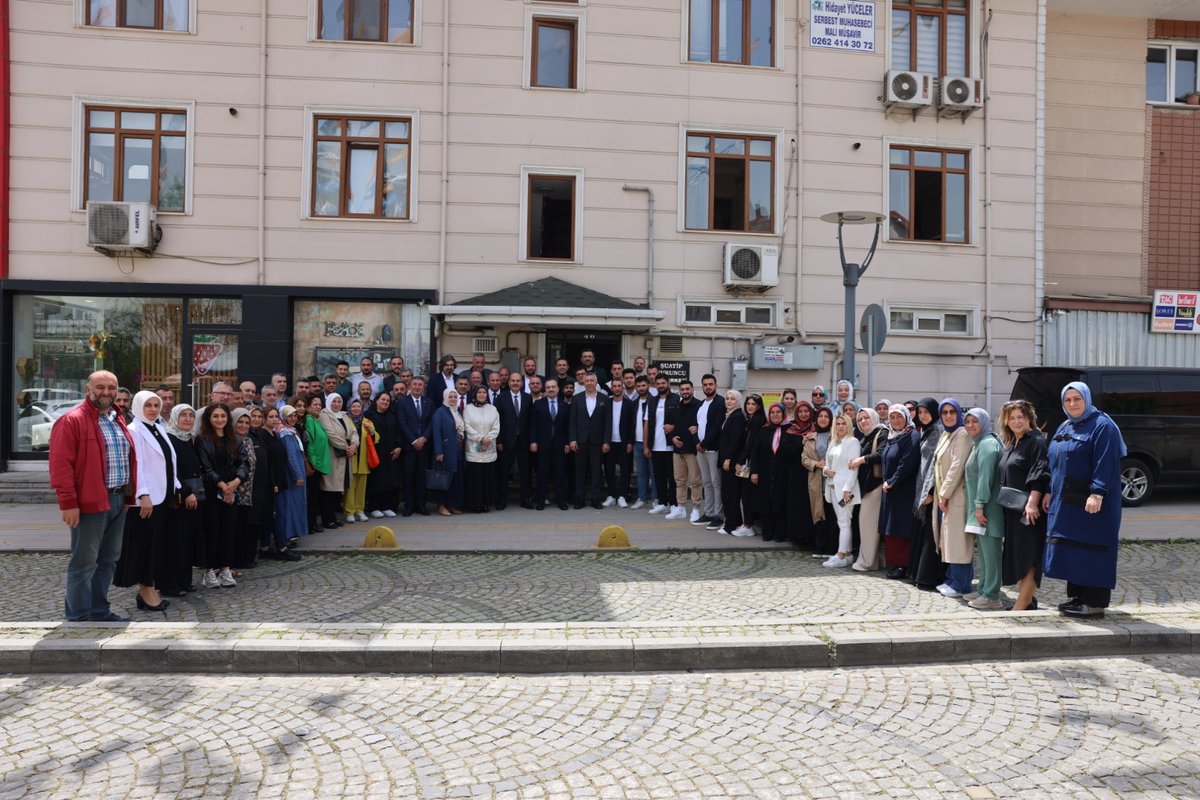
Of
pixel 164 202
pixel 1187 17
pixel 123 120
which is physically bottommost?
pixel 164 202

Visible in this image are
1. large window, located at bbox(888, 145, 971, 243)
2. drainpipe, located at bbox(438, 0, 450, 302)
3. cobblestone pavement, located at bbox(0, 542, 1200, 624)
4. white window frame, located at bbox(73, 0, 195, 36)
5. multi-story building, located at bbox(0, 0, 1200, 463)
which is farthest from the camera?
large window, located at bbox(888, 145, 971, 243)

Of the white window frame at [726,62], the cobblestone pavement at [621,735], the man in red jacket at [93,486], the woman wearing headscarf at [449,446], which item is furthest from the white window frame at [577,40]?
the cobblestone pavement at [621,735]

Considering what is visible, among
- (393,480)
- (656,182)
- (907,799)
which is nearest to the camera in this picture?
(907,799)

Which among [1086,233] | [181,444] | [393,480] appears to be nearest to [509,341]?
[393,480]

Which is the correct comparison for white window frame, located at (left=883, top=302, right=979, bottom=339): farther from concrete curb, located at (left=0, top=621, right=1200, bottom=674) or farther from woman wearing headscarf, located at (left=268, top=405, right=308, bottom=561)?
woman wearing headscarf, located at (left=268, top=405, right=308, bottom=561)

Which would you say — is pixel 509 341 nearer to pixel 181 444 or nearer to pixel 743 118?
pixel 743 118

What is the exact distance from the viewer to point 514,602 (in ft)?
22.2

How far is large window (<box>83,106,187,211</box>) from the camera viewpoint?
526 inches

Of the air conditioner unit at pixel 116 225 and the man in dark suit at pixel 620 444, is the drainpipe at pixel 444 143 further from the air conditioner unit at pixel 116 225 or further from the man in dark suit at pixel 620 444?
the air conditioner unit at pixel 116 225

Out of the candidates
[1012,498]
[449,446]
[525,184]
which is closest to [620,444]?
[449,446]

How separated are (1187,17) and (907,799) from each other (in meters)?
19.5

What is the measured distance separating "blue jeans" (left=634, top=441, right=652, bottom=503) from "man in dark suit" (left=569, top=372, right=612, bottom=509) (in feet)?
1.71

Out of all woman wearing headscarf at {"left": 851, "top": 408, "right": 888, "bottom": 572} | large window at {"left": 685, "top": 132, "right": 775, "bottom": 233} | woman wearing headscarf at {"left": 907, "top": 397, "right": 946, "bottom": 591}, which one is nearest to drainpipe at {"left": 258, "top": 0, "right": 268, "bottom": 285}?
large window at {"left": 685, "top": 132, "right": 775, "bottom": 233}

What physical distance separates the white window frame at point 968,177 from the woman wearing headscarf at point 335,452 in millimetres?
10394
